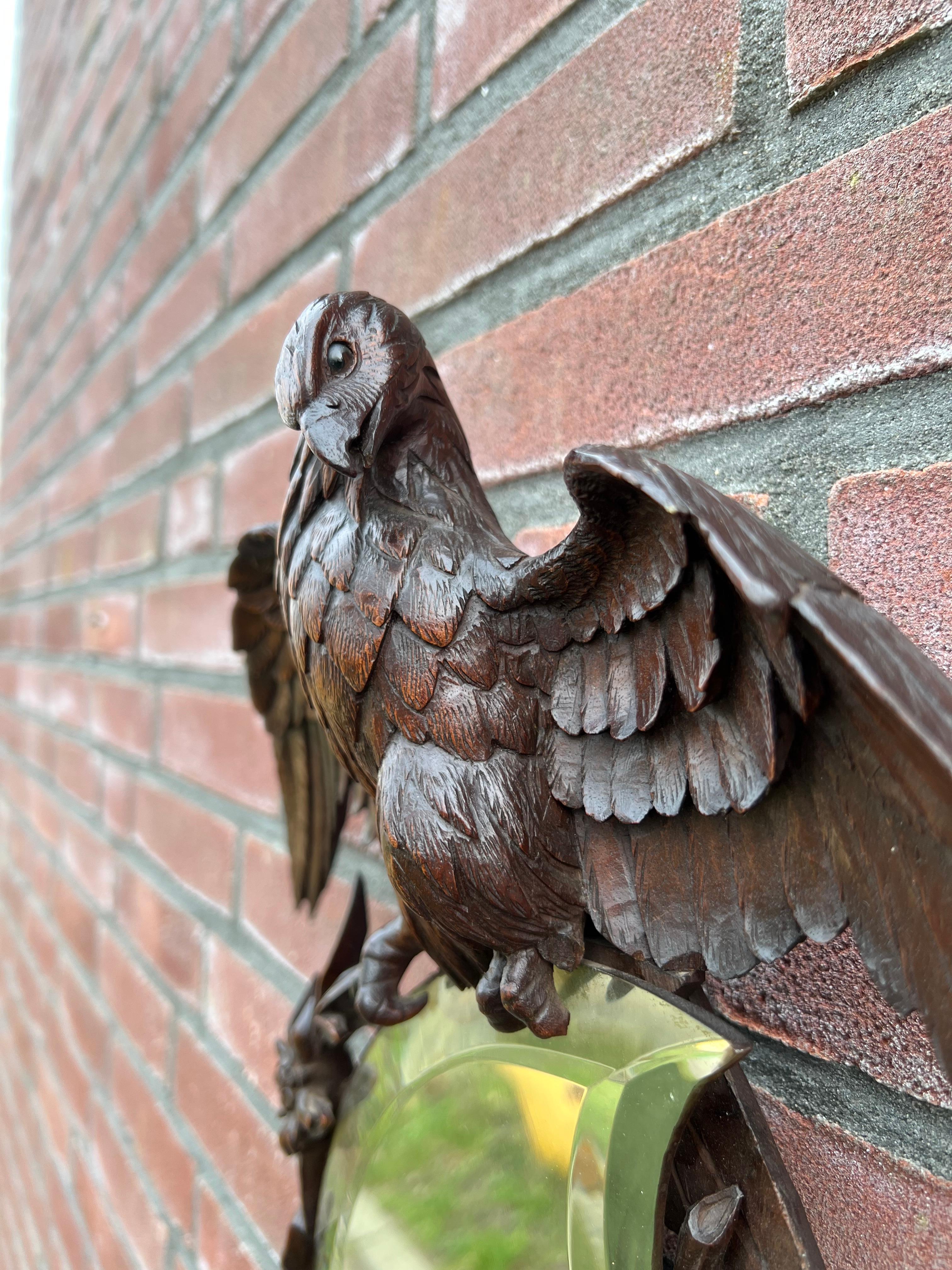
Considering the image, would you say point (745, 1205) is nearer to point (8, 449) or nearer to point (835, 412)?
point (835, 412)

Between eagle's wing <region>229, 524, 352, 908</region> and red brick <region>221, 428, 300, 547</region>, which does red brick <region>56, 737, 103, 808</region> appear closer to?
red brick <region>221, 428, 300, 547</region>

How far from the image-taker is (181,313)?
3.14 feet

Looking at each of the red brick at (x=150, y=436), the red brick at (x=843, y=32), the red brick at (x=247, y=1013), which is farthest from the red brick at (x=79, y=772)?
the red brick at (x=843, y=32)

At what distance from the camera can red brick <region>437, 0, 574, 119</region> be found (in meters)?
0.45

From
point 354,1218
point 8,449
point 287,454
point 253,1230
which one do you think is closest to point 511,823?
point 354,1218

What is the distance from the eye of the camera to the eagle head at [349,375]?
0.30m

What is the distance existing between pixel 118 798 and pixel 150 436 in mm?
455

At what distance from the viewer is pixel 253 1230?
2.30 ft

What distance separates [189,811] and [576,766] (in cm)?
72

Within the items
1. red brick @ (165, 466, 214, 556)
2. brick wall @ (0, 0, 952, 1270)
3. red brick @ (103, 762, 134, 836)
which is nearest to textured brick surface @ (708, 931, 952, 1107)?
brick wall @ (0, 0, 952, 1270)

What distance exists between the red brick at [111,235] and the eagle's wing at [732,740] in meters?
1.08

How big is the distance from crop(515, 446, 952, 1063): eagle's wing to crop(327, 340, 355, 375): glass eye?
0.10 m

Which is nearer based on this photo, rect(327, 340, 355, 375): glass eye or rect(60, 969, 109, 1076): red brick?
rect(327, 340, 355, 375): glass eye

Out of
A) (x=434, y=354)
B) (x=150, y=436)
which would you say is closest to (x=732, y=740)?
(x=434, y=354)
